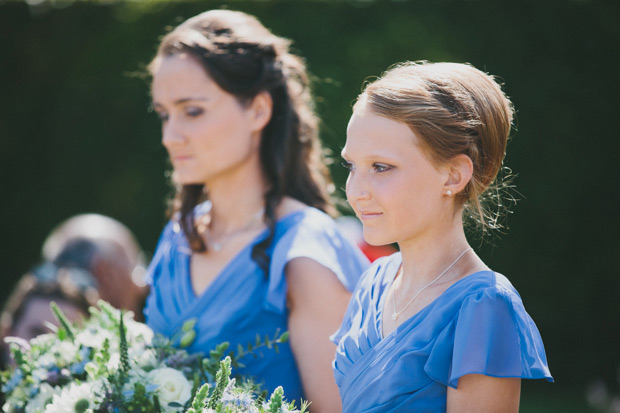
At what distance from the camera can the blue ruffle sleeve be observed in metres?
1.56

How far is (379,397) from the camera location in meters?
1.72

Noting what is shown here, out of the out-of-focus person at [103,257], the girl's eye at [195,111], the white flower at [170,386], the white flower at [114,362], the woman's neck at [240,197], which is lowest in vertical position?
the out-of-focus person at [103,257]

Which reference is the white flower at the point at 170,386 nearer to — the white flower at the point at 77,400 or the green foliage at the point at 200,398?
the white flower at the point at 77,400

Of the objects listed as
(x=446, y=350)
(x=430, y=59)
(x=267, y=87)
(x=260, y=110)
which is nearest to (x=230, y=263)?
(x=260, y=110)

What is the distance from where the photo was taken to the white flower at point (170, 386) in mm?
2016

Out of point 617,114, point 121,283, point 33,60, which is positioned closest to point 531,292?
point 617,114

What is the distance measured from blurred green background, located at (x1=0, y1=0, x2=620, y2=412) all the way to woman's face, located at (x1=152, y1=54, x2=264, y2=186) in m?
3.13

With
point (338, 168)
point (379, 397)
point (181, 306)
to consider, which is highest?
point (379, 397)

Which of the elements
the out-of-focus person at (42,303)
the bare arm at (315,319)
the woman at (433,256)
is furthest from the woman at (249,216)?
the out-of-focus person at (42,303)

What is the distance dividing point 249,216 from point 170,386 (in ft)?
3.15

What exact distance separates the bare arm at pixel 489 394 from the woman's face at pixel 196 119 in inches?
58.6

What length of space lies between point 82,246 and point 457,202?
3.03m

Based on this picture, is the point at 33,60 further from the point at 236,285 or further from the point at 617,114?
the point at 617,114

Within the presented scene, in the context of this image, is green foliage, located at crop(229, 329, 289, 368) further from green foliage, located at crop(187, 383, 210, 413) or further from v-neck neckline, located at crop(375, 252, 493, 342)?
green foliage, located at crop(187, 383, 210, 413)
